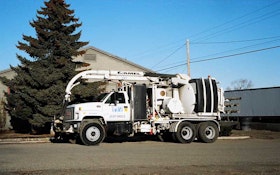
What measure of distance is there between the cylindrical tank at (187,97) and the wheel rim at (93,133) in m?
5.02

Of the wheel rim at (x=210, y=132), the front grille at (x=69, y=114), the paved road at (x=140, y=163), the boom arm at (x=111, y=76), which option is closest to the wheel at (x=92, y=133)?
the front grille at (x=69, y=114)

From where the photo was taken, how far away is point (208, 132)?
62.0 ft

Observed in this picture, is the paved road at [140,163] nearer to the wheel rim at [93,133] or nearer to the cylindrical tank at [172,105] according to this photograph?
the wheel rim at [93,133]

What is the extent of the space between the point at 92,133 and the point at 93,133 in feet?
0.15

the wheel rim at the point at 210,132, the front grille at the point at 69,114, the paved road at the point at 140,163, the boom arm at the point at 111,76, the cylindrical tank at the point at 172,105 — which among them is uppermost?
the boom arm at the point at 111,76

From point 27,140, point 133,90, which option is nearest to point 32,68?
point 27,140

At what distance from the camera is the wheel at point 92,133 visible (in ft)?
54.1

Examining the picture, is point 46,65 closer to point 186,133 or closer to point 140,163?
point 186,133

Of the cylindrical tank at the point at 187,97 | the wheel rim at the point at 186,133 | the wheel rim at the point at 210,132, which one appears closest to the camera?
the wheel rim at the point at 186,133

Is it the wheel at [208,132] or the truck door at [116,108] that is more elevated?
the truck door at [116,108]

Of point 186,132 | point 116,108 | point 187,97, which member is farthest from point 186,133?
point 116,108

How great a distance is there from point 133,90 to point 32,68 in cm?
804

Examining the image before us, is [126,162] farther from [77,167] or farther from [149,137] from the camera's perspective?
[149,137]

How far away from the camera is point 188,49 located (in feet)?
111
